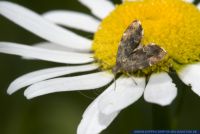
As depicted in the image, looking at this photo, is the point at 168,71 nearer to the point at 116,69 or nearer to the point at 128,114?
the point at 116,69

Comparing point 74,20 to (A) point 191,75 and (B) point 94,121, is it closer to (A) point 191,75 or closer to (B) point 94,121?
(A) point 191,75

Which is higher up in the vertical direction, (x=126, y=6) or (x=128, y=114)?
(x=126, y=6)

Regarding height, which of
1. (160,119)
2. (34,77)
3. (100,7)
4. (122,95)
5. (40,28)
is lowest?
(160,119)

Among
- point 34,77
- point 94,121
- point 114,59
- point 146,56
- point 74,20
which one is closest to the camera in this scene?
point 94,121

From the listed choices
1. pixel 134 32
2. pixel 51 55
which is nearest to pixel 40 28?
pixel 51 55

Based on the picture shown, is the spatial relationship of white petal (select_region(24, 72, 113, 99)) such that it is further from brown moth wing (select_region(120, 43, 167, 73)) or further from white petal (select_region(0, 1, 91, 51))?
white petal (select_region(0, 1, 91, 51))

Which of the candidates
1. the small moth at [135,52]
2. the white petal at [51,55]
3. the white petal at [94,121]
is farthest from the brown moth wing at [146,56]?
the white petal at [51,55]

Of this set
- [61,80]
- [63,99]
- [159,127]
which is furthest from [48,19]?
[159,127]
